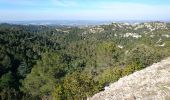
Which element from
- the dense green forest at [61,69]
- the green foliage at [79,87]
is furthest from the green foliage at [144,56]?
the green foliage at [79,87]

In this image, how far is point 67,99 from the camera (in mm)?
46281

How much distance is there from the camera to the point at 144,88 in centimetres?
2952

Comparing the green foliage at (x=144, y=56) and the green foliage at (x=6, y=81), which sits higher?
the green foliage at (x=144, y=56)

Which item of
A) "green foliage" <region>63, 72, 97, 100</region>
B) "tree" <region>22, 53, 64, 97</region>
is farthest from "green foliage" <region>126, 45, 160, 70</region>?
"green foliage" <region>63, 72, 97, 100</region>

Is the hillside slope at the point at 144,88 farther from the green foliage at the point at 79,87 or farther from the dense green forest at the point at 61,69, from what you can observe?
the green foliage at the point at 79,87

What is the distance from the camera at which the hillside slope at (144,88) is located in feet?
90.4

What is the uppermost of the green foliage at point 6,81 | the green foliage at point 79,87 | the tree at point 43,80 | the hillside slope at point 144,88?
the hillside slope at point 144,88

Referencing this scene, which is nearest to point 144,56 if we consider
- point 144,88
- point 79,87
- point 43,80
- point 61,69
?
point 61,69

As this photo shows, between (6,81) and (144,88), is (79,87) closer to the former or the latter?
(144,88)

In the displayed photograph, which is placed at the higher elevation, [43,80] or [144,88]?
[144,88]

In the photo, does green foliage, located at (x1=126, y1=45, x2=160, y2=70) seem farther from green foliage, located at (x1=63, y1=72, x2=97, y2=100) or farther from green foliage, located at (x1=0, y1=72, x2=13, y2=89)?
green foliage, located at (x1=63, y1=72, x2=97, y2=100)

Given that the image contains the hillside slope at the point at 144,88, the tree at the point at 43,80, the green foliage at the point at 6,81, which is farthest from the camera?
the green foliage at the point at 6,81

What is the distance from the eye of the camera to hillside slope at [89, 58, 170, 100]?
90.4ft

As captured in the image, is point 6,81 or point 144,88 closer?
point 144,88
